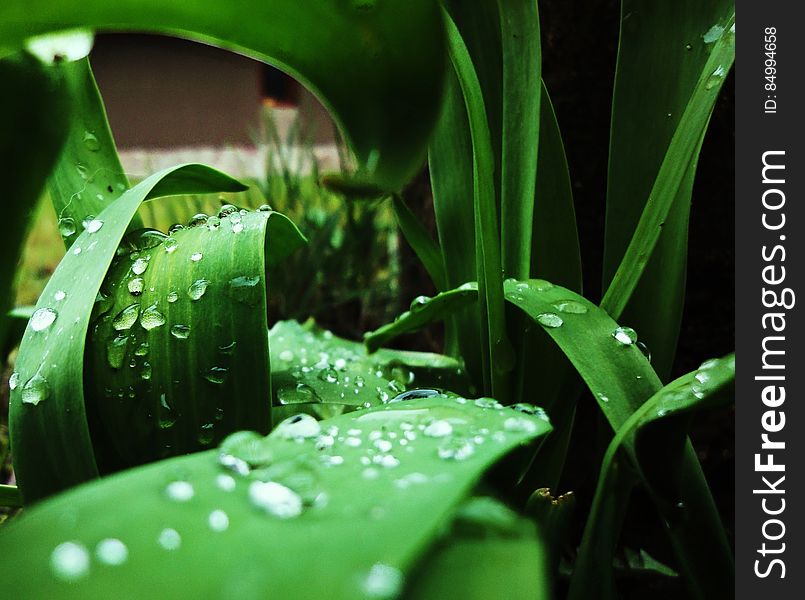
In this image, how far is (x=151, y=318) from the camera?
32cm

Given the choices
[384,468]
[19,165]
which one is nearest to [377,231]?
[19,165]

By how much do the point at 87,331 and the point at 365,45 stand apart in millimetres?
186

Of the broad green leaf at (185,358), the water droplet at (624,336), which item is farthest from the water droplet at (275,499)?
the water droplet at (624,336)

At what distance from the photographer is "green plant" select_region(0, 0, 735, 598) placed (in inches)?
6.4

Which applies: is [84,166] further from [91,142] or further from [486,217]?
[486,217]

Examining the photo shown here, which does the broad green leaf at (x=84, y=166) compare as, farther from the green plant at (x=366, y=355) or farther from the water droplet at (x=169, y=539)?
the water droplet at (x=169, y=539)

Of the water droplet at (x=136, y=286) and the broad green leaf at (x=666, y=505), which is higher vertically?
the water droplet at (x=136, y=286)

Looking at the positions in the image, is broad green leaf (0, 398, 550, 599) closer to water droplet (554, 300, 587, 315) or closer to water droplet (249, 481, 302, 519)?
water droplet (249, 481, 302, 519)

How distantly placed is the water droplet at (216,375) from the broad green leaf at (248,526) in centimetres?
10

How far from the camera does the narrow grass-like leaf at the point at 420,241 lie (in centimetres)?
53

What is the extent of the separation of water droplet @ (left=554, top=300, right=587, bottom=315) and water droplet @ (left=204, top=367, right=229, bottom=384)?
184 mm

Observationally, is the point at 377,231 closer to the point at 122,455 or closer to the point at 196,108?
the point at 122,455

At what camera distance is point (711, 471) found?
61 centimetres

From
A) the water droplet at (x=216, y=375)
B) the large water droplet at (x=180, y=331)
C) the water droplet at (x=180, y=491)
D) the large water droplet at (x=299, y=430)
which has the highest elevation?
the large water droplet at (x=180, y=331)
